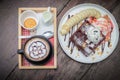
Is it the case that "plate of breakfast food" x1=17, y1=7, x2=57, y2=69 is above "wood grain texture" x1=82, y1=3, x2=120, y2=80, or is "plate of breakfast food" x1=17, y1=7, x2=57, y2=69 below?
above

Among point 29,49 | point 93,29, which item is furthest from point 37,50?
point 93,29

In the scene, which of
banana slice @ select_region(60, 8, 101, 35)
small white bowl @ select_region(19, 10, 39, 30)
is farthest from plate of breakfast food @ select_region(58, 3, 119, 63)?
small white bowl @ select_region(19, 10, 39, 30)

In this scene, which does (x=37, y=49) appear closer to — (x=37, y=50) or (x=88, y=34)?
(x=37, y=50)

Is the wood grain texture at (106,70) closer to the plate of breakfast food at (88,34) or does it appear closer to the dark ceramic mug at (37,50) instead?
the plate of breakfast food at (88,34)

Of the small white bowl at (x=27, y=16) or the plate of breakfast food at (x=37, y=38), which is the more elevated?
the small white bowl at (x=27, y=16)

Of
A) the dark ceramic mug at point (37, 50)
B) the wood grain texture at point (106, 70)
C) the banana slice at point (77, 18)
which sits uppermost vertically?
the banana slice at point (77, 18)

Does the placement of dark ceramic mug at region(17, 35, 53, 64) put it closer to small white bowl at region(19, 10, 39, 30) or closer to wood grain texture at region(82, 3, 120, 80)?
small white bowl at region(19, 10, 39, 30)

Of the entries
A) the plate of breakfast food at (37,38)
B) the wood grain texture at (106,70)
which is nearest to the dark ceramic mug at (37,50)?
the plate of breakfast food at (37,38)

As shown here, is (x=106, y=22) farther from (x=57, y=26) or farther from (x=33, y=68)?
(x=33, y=68)
